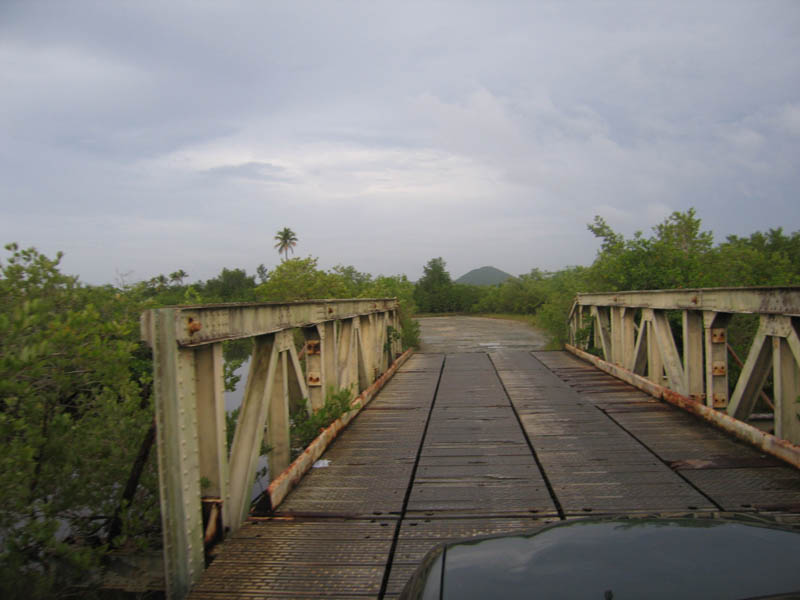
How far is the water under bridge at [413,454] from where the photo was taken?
2863mm

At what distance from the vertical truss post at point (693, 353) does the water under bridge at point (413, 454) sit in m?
0.02

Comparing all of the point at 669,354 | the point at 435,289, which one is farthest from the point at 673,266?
the point at 435,289

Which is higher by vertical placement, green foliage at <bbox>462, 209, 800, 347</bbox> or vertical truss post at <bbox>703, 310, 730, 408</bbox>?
green foliage at <bbox>462, 209, 800, 347</bbox>

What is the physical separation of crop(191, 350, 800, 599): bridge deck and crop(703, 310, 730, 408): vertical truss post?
37 centimetres

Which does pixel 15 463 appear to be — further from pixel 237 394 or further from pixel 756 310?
pixel 237 394

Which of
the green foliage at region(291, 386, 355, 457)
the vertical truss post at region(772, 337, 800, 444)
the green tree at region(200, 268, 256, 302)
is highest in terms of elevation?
the green tree at region(200, 268, 256, 302)

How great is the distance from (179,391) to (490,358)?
10668mm

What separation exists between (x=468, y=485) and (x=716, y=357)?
3175 mm

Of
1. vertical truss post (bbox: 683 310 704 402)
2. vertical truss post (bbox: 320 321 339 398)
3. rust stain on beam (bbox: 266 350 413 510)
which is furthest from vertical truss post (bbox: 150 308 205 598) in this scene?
vertical truss post (bbox: 683 310 704 402)

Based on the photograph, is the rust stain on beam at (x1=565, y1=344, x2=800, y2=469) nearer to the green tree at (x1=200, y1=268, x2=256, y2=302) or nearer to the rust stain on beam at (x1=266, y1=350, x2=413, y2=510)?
the rust stain on beam at (x1=266, y1=350, x2=413, y2=510)

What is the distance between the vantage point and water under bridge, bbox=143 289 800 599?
286cm

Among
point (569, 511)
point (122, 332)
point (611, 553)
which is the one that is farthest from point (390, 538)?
point (122, 332)

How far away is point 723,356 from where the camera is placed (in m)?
5.59

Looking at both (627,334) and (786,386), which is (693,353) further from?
(627,334)
